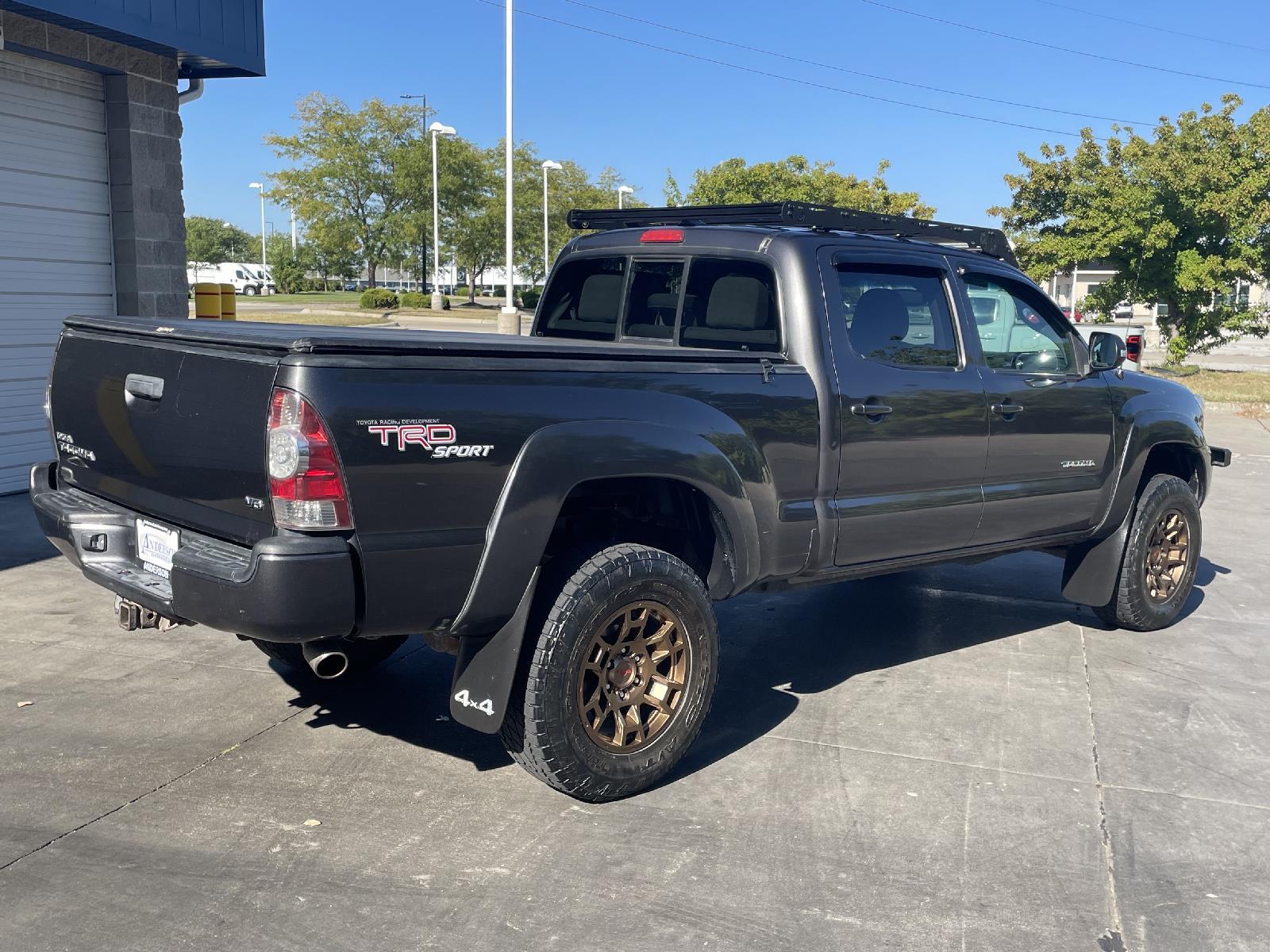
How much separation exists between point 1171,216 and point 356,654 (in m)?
20.0

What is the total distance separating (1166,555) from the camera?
21.9ft

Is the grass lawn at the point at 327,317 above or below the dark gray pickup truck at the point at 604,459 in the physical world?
below

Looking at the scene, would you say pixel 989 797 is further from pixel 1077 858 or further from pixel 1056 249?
pixel 1056 249

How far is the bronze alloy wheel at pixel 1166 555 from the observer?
656 centimetres

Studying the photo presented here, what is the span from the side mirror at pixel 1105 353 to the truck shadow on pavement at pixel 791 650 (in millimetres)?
1521

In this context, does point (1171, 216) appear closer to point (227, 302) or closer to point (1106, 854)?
point (227, 302)

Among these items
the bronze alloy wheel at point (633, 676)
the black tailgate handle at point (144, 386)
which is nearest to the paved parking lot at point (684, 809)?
the bronze alloy wheel at point (633, 676)

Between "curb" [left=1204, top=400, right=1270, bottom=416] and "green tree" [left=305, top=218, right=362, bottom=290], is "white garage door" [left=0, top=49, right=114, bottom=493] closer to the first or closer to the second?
"curb" [left=1204, top=400, right=1270, bottom=416]

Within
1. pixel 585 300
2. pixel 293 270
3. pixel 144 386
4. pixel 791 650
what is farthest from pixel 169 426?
pixel 293 270

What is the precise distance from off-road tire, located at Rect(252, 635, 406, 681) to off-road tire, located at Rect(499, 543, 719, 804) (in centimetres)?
131

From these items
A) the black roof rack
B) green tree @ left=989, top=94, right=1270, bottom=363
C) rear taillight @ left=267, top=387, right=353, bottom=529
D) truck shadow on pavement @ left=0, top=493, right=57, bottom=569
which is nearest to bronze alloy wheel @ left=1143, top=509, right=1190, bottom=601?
the black roof rack

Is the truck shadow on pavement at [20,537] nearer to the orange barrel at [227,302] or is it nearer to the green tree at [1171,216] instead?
the orange barrel at [227,302]

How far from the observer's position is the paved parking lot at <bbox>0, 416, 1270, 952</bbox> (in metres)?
3.38

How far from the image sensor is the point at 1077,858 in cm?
385
